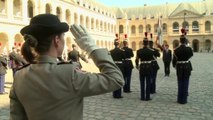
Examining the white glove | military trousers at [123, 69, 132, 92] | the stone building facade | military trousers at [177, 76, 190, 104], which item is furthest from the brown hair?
the stone building facade

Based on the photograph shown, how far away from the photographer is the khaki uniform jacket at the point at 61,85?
6.35ft

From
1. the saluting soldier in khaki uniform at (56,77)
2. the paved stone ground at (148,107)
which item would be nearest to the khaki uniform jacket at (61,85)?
the saluting soldier in khaki uniform at (56,77)

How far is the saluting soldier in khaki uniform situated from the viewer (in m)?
1.94

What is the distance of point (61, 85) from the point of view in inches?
76.3

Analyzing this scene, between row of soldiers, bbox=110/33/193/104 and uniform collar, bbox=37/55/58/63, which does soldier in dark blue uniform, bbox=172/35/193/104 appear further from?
uniform collar, bbox=37/55/58/63

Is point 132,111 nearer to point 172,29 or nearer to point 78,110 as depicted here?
point 78,110

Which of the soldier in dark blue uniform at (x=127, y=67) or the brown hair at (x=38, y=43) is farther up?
the brown hair at (x=38, y=43)

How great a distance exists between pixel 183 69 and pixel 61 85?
726 cm

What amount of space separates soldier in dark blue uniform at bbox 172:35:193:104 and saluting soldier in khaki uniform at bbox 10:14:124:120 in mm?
6921

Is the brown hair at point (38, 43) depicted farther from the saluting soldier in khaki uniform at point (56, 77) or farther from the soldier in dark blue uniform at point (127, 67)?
the soldier in dark blue uniform at point (127, 67)

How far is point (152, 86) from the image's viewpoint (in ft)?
33.7

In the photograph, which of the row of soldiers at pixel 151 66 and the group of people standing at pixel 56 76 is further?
the row of soldiers at pixel 151 66

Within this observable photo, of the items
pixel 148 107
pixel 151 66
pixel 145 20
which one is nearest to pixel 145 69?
pixel 151 66

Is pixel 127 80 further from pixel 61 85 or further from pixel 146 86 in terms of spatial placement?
pixel 61 85
